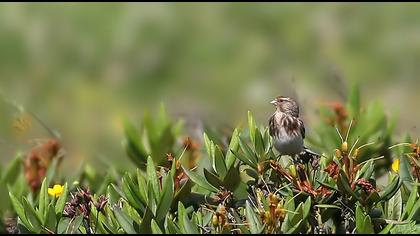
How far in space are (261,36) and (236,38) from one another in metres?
0.41

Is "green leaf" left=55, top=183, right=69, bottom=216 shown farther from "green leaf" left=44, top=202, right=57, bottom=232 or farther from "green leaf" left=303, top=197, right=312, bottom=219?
"green leaf" left=303, top=197, right=312, bottom=219

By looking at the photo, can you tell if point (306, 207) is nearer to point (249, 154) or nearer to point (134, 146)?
point (249, 154)

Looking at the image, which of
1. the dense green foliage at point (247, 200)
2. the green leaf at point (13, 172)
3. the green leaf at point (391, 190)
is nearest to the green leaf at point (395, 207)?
the dense green foliage at point (247, 200)

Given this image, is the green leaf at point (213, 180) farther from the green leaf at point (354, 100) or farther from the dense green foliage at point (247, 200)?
the green leaf at point (354, 100)

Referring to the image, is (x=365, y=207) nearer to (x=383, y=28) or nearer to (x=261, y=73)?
(x=261, y=73)

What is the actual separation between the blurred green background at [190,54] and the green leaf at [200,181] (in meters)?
7.94

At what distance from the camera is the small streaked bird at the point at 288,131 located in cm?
378

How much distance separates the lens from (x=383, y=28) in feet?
44.0

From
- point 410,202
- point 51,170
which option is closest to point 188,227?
point 410,202

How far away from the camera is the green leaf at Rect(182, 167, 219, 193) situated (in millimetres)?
3254

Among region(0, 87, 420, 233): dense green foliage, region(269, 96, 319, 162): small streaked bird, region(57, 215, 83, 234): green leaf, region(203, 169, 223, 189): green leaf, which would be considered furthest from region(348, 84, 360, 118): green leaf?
region(57, 215, 83, 234): green leaf

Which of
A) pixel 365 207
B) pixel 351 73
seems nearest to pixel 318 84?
pixel 351 73

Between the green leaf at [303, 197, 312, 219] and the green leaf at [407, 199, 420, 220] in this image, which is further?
the green leaf at [407, 199, 420, 220]

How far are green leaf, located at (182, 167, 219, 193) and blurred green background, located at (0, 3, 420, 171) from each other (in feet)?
26.1
